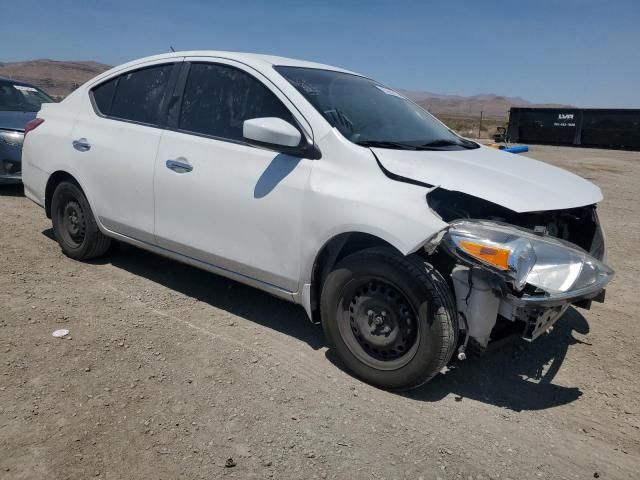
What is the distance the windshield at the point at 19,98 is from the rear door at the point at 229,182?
19.0ft

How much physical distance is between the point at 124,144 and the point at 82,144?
22.8 inches

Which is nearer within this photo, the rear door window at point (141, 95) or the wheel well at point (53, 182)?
the rear door window at point (141, 95)

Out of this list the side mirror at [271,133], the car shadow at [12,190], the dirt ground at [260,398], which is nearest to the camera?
the dirt ground at [260,398]

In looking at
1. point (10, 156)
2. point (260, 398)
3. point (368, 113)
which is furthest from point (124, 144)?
point (10, 156)

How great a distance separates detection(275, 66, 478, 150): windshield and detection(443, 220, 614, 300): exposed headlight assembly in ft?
2.75

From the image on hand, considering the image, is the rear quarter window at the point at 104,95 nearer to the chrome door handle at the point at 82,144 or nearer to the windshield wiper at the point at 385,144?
the chrome door handle at the point at 82,144

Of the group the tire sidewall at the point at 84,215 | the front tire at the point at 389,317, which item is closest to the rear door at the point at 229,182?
the front tire at the point at 389,317

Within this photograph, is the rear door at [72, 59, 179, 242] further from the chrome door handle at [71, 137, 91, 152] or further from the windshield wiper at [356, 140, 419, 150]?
the windshield wiper at [356, 140, 419, 150]

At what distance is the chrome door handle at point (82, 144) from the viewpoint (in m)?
4.39

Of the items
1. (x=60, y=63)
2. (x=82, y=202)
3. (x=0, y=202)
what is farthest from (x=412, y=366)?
(x=60, y=63)

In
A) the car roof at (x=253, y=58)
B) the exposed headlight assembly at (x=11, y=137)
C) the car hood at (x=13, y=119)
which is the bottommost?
the exposed headlight assembly at (x=11, y=137)

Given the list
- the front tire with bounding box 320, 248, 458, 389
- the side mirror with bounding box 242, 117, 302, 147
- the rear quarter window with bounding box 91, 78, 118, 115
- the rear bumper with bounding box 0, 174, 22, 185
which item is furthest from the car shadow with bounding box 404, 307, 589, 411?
the rear bumper with bounding box 0, 174, 22, 185

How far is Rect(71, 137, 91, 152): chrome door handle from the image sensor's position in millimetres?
4387

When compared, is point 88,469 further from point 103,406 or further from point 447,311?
point 447,311
